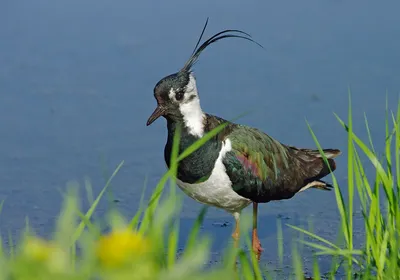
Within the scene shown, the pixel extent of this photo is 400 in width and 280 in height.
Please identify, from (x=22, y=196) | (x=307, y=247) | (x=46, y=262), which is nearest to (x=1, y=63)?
(x=22, y=196)

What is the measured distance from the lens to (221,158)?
4.81m

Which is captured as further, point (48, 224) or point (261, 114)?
→ point (261, 114)

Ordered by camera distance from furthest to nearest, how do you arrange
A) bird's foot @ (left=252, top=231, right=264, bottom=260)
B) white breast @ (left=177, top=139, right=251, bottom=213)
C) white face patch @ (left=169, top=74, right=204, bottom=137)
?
1. bird's foot @ (left=252, top=231, right=264, bottom=260)
2. white face patch @ (left=169, top=74, right=204, bottom=137)
3. white breast @ (left=177, top=139, right=251, bottom=213)

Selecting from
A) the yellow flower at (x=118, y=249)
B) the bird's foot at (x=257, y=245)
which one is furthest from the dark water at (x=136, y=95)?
the yellow flower at (x=118, y=249)

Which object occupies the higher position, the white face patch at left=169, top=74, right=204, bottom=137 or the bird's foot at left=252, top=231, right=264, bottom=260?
the white face patch at left=169, top=74, right=204, bottom=137

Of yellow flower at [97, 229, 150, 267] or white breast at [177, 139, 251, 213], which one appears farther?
white breast at [177, 139, 251, 213]

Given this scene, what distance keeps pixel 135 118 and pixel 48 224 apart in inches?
48.0

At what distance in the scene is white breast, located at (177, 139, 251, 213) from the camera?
4711 mm

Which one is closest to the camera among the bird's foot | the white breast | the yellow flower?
the yellow flower

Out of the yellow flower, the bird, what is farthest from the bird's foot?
the yellow flower

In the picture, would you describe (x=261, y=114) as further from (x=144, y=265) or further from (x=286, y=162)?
(x=144, y=265)

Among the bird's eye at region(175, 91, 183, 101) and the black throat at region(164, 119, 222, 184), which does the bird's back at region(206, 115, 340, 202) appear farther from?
the bird's eye at region(175, 91, 183, 101)

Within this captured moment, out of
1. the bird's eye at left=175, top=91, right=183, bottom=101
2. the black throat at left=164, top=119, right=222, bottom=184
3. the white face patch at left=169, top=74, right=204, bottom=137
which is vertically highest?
the bird's eye at left=175, top=91, right=183, bottom=101

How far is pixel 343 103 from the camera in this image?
20.4ft
